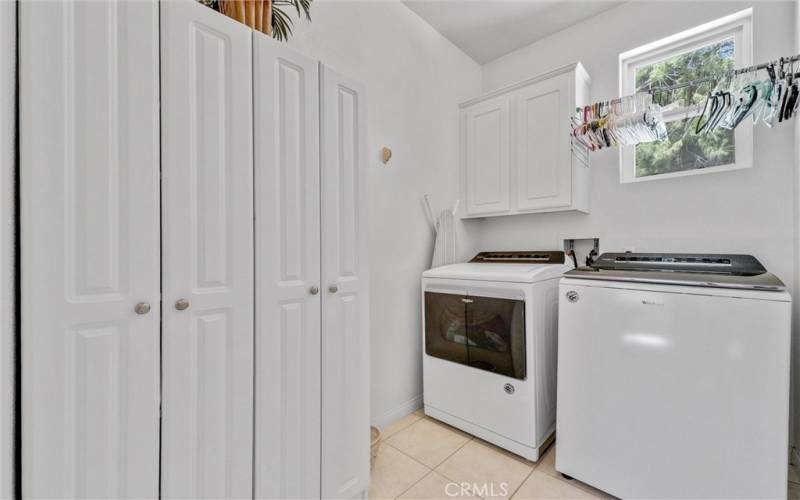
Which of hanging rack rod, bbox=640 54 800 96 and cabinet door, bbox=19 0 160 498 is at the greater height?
hanging rack rod, bbox=640 54 800 96

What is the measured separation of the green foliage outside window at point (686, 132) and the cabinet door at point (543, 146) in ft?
1.51

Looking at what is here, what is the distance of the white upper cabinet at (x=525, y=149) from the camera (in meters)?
2.21

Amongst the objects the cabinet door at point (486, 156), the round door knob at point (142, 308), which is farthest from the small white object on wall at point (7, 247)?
the cabinet door at point (486, 156)

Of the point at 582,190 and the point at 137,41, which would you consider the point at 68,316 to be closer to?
the point at 137,41

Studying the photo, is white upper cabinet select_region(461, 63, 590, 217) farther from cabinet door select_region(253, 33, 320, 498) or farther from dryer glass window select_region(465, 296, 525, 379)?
cabinet door select_region(253, 33, 320, 498)

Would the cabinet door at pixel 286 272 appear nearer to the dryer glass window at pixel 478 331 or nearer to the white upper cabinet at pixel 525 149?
the dryer glass window at pixel 478 331

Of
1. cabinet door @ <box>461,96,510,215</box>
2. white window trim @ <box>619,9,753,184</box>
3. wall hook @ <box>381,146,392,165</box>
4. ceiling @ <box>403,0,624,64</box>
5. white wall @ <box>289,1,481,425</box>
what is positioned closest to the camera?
white window trim @ <box>619,9,753,184</box>

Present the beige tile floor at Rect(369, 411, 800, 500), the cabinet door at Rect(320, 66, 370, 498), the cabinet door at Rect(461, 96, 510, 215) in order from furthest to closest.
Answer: the cabinet door at Rect(461, 96, 510, 215) → the beige tile floor at Rect(369, 411, 800, 500) → the cabinet door at Rect(320, 66, 370, 498)

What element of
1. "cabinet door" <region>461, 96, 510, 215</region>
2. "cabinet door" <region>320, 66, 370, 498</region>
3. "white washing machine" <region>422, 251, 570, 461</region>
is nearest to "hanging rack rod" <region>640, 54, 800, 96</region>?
"cabinet door" <region>461, 96, 510, 215</region>

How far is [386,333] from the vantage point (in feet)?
7.18

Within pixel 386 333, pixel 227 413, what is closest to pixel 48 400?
pixel 227 413

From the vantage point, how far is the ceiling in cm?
228

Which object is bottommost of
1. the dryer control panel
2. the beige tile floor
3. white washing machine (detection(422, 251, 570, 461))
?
the beige tile floor

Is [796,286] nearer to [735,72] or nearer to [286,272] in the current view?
[735,72]
